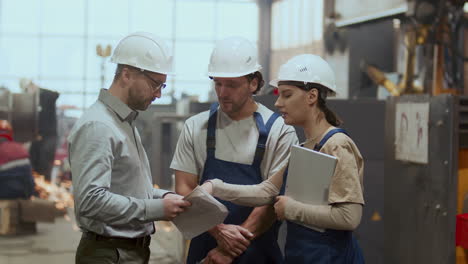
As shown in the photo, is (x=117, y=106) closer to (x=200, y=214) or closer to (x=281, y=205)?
(x=200, y=214)

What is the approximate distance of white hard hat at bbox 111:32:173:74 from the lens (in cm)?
233

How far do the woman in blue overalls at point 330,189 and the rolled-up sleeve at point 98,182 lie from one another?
40 cm

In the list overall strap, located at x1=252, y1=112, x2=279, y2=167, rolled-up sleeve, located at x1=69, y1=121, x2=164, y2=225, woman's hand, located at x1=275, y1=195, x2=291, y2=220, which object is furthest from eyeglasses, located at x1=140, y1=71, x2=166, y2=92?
woman's hand, located at x1=275, y1=195, x2=291, y2=220

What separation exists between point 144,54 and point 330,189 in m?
0.83

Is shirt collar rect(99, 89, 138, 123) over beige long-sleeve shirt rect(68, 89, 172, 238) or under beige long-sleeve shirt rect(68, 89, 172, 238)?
over

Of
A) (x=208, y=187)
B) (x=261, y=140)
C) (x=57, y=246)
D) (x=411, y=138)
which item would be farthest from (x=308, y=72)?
(x=57, y=246)

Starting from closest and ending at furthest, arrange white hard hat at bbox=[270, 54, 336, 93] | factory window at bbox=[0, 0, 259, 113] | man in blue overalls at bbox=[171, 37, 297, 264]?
white hard hat at bbox=[270, 54, 336, 93] → man in blue overalls at bbox=[171, 37, 297, 264] → factory window at bbox=[0, 0, 259, 113]

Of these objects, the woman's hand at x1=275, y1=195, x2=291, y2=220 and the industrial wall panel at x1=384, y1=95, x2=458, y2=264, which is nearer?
the woman's hand at x1=275, y1=195, x2=291, y2=220

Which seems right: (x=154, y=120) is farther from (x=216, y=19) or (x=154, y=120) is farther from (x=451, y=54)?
(x=216, y=19)

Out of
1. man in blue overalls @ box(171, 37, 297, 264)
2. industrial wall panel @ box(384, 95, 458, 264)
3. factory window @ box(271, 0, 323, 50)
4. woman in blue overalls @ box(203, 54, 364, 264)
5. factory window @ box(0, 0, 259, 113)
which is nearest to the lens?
woman in blue overalls @ box(203, 54, 364, 264)

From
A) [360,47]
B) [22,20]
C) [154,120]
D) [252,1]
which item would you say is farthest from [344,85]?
[22,20]

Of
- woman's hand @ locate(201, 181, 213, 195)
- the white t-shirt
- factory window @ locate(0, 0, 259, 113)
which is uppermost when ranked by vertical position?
factory window @ locate(0, 0, 259, 113)

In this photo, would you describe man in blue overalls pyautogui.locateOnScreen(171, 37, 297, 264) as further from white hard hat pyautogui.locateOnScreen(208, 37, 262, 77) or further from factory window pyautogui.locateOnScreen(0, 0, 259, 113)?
factory window pyautogui.locateOnScreen(0, 0, 259, 113)

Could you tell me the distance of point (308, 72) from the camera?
96.1 inches
